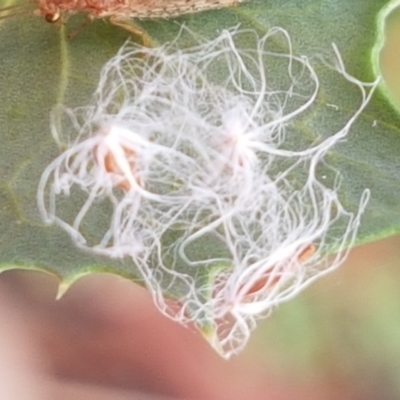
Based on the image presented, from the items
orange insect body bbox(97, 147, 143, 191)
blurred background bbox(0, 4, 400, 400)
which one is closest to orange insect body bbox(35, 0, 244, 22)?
orange insect body bbox(97, 147, 143, 191)

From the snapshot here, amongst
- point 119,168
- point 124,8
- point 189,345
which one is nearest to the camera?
point 119,168

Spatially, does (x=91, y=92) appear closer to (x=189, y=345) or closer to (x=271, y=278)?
(x=271, y=278)

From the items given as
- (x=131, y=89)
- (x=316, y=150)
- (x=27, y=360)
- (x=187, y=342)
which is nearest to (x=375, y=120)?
(x=316, y=150)

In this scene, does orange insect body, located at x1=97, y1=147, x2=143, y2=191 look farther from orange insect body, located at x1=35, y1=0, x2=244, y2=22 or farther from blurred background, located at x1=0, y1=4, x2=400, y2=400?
blurred background, located at x1=0, y1=4, x2=400, y2=400

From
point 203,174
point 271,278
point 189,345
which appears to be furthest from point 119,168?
point 189,345

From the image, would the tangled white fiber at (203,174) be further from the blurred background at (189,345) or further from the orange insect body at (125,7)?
the blurred background at (189,345)

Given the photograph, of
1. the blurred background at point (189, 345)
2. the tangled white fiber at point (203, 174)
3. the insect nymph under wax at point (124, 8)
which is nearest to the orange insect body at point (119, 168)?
Result: the tangled white fiber at point (203, 174)
